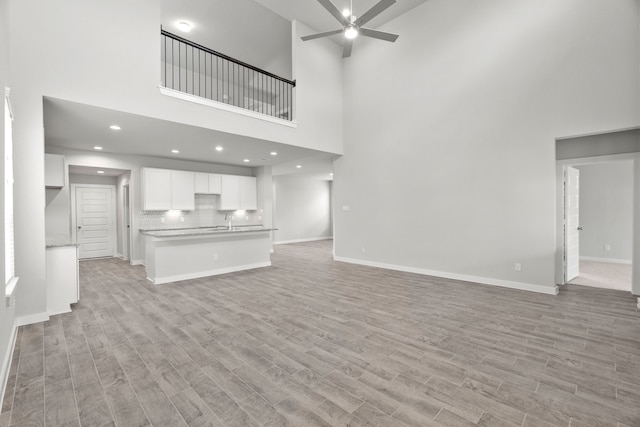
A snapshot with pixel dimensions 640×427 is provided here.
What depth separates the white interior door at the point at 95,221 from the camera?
24.4 feet

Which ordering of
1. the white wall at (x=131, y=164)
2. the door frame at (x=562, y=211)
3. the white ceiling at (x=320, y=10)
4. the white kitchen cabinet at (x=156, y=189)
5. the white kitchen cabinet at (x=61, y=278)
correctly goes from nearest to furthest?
the white kitchen cabinet at (x=61, y=278)
the door frame at (x=562, y=211)
the white ceiling at (x=320, y=10)
the white wall at (x=131, y=164)
the white kitchen cabinet at (x=156, y=189)

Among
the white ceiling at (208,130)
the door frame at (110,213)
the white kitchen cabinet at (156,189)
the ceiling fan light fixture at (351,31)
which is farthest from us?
the door frame at (110,213)

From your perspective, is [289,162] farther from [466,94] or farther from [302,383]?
[302,383]

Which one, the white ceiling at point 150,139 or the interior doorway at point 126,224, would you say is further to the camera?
the interior doorway at point 126,224

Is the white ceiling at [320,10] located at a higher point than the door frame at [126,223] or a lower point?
higher

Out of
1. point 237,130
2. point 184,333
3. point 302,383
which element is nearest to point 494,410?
point 302,383

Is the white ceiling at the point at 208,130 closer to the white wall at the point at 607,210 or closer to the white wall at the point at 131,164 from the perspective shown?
the white wall at the point at 131,164

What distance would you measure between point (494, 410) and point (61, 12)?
5.72 metres

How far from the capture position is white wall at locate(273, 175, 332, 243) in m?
11.4

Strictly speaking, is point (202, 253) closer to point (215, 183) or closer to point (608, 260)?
point (215, 183)

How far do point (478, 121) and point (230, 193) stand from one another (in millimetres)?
6262

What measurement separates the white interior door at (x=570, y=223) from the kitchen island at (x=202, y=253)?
5561mm

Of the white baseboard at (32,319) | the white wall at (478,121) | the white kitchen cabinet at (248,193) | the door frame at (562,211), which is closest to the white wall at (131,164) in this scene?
the white kitchen cabinet at (248,193)

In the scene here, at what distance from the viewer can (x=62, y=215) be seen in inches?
240
